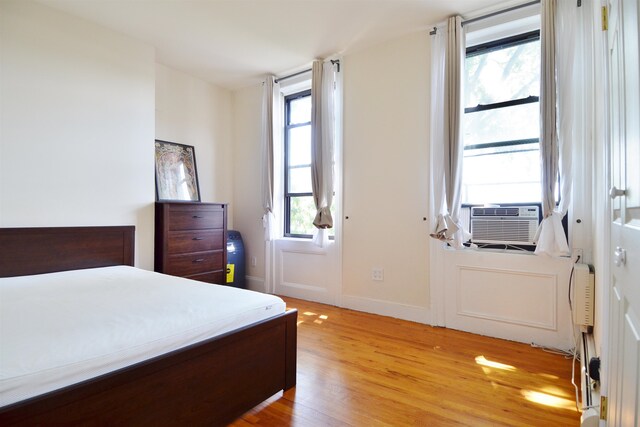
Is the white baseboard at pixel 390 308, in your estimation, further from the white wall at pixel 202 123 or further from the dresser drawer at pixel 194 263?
the white wall at pixel 202 123

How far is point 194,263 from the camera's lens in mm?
3432

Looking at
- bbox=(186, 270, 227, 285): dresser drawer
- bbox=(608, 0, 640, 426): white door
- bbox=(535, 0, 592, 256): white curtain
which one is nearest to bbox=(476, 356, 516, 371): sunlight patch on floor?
bbox=(535, 0, 592, 256): white curtain

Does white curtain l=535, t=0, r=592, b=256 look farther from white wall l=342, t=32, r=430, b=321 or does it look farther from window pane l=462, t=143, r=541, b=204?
white wall l=342, t=32, r=430, b=321

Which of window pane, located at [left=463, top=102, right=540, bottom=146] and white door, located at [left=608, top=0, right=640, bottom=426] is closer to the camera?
white door, located at [left=608, top=0, right=640, bottom=426]

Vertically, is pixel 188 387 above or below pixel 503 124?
below

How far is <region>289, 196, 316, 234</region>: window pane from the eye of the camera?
405 centimetres

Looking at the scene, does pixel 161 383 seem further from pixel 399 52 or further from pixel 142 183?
pixel 399 52

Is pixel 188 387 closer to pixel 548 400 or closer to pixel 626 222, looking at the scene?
pixel 626 222

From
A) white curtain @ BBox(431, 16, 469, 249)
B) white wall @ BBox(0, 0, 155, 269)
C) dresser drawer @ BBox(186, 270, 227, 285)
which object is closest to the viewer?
white wall @ BBox(0, 0, 155, 269)

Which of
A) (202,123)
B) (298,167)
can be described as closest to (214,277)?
(298,167)

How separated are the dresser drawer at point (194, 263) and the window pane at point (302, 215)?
0.98 metres

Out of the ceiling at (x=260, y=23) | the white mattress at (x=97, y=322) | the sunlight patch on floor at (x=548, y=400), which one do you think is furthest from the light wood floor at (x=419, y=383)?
the ceiling at (x=260, y=23)

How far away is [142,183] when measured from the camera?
10.7 feet

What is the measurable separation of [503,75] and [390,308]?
235 centimetres
